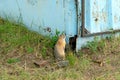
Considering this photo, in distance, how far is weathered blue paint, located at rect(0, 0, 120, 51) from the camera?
589 centimetres

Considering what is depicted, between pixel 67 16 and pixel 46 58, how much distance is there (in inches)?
29.2

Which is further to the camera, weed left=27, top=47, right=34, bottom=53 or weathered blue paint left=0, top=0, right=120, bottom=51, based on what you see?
weathered blue paint left=0, top=0, right=120, bottom=51

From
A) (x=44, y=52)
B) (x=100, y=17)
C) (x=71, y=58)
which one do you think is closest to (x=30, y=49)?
(x=44, y=52)

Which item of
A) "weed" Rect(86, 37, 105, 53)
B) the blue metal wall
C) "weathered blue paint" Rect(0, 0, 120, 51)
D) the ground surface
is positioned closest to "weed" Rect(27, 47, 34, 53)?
the ground surface

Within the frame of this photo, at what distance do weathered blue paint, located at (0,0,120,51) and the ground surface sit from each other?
172 millimetres

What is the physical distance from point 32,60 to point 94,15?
1.29m

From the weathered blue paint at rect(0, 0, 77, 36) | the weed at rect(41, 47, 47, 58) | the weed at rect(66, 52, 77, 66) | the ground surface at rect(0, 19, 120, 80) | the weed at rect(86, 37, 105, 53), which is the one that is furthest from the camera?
the weed at rect(86, 37, 105, 53)

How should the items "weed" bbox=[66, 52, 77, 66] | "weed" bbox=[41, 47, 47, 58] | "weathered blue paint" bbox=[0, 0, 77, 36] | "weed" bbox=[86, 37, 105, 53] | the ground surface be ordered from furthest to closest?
"weed" bbox=[86, 37, 105, 53], "weathered blue paint" bbox=[0, 0, 77, 36], "weed" bbox=[41, 47, 47, 58], "weed" bbox=[66, 52, 77, 66], the ground surface

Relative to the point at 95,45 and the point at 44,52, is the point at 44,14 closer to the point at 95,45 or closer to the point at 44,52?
the point at 44,52

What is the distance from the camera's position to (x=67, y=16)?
5.86 m

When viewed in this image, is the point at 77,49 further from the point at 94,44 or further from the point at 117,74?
the point at 117,74

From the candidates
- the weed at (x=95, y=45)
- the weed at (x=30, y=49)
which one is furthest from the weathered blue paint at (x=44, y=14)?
the weed at (x=30, y=49)

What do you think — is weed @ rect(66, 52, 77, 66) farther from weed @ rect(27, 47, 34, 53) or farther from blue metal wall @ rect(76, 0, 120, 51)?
weed @ rect(27, 47, 34, 53)

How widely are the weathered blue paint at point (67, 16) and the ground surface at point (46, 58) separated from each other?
0.17m
